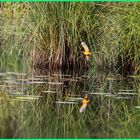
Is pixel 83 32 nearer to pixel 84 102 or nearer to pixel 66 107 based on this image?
pixel 84 102

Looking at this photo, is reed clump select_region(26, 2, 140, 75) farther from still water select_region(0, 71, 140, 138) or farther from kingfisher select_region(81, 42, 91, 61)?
still water select_region(0, 71, 140, 138)

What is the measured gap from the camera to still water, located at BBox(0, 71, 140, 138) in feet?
12.9

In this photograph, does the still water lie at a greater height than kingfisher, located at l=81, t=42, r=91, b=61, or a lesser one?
lesser

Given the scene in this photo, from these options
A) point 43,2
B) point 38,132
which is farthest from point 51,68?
point 38,132

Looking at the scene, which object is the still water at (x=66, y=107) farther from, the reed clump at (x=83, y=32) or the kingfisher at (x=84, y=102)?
the reed clump at (x=83, y=32)

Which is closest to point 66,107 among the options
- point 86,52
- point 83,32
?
point 86,52

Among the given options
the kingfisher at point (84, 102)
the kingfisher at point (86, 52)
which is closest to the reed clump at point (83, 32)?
the kingfisher at point (86, 52)

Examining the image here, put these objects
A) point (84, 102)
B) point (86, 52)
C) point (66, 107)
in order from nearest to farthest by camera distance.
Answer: point (66, 107)
point (84, 102)
point (86, 52)

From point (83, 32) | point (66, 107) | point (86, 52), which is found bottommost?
point (66, 107)

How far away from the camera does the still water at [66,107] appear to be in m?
3.93

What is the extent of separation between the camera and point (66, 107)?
4.73 meters

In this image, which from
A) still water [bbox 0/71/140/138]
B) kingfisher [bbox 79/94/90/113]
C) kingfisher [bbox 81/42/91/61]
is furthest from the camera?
kingfisher [bbox 81/42/91/61]

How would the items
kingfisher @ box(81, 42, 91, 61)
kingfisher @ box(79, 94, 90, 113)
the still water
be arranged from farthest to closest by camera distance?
kingfisher @ box(81, 42, 91, 61) < kingfisher @ box(79, 94, 90, 113) < the still water

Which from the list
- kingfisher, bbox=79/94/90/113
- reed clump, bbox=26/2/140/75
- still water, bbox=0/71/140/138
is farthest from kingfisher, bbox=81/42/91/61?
kingfisher, bbox=79/94/90/113
